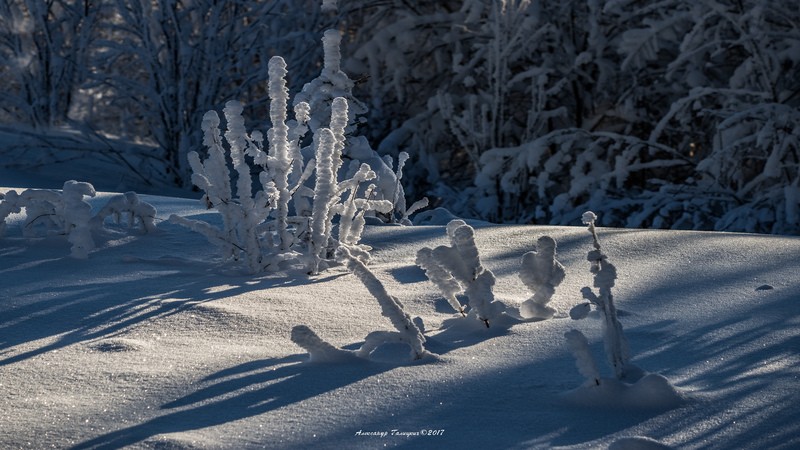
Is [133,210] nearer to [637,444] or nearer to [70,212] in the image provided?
[70,212]

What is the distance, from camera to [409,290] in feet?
8.84

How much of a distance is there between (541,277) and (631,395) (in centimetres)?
66

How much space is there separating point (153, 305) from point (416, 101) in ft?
20.6

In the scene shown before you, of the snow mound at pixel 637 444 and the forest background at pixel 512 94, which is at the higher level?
the forest background at pixel 512 94

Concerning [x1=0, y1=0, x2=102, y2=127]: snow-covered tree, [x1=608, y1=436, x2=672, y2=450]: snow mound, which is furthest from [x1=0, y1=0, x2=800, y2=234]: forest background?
[x1=608, y1=436, x2=672, y2=450]: snow mound

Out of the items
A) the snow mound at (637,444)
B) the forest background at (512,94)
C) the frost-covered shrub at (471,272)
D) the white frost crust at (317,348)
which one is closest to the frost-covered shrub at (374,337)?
the white frost crust at (317,348)

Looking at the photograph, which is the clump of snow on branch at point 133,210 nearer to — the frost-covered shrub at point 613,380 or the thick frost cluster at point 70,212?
the thick frost cluster at point 70,212

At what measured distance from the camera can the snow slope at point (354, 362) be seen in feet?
5.30

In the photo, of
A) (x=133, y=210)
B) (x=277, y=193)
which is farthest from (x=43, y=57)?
(x=277, y=193)

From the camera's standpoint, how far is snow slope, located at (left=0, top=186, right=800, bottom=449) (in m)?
1.62

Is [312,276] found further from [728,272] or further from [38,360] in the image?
[728,272]

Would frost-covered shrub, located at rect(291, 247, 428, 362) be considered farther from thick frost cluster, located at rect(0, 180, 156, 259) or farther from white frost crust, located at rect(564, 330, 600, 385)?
thick frost cluster, located at rect(0, 180, 156, 259)

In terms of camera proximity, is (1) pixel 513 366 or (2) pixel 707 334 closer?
(1) pixel 513 366

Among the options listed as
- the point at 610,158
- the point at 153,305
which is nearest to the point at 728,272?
the point at 153,305
